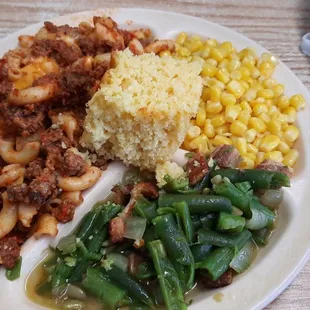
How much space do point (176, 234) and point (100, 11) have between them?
1941mm

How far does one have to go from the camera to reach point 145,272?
2.27 meters

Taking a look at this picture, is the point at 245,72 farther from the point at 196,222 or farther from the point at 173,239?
the point at 173,239

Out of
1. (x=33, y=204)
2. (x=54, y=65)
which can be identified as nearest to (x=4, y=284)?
(x=33, y=204)

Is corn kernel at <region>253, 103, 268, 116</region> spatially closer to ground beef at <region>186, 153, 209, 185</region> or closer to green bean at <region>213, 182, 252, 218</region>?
ground beef at <region>186, 153, 209, 185</region>

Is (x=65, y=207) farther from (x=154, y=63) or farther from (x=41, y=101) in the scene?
(x=154, y=63)

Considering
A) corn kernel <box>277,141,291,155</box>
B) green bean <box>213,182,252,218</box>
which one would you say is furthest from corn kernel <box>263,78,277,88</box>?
green bean <box>213,182,252,218</box>

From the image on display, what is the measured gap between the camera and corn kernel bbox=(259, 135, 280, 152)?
284cm

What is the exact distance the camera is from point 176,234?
7.39 ft

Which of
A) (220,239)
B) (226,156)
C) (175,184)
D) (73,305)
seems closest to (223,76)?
(226,156)

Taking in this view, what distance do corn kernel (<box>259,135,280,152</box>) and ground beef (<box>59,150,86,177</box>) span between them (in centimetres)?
108

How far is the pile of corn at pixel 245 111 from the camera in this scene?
2842 mm

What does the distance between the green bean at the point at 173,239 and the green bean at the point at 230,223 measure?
19cm

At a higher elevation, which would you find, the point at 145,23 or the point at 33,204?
the point at 145,23

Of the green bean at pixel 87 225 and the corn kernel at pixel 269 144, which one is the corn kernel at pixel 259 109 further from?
the green bean at pixel 87 225
